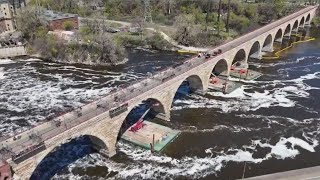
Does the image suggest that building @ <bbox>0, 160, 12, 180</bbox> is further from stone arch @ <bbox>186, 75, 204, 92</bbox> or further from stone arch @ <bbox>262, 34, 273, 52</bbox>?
stone arch @ <bbox>262, 34, 273, 52</bbox>

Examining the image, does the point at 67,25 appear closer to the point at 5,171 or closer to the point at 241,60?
the point at 241,60

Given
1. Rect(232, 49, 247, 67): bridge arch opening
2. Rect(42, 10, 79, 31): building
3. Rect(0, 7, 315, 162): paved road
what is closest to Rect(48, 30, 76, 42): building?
Rect(42, 10, 79, 31): building

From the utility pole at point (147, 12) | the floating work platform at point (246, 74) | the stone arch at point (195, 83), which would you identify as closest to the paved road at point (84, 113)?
the stone arch at point (195, 83)

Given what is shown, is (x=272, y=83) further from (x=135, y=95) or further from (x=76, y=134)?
(x=76, y=134)

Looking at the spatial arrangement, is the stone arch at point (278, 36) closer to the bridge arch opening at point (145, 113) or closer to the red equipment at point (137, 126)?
the bridge arch opening at point (145, 113)

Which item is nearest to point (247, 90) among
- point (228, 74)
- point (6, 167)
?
point (228, 74)
